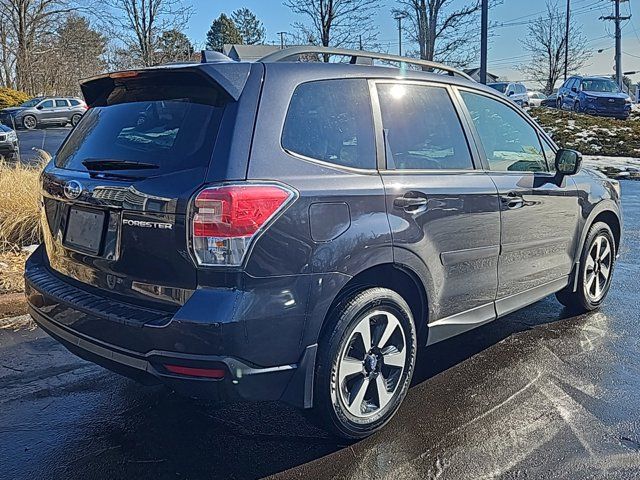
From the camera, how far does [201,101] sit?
2.68m

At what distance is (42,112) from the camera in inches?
1206

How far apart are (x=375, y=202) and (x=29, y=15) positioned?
4183 cm

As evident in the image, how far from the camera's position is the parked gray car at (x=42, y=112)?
30.2 meters

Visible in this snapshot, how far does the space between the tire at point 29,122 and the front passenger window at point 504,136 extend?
31.1 metres

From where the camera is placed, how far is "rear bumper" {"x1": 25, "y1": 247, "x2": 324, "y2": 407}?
241cm

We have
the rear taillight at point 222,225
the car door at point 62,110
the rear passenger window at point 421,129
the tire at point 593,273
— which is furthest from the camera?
the car door at point 62,110

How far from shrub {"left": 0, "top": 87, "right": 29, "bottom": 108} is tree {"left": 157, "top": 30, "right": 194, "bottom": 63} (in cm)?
1913

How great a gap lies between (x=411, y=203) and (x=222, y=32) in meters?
55.6

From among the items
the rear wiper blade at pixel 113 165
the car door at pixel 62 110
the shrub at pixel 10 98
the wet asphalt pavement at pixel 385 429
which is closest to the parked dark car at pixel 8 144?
the wet asphalt pavement at pixel 385 429

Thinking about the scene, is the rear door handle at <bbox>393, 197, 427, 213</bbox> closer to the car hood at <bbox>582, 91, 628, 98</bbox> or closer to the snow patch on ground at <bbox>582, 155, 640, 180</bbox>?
the snow patch on ground at <bbox>582, 155, 640, 180</bbox>

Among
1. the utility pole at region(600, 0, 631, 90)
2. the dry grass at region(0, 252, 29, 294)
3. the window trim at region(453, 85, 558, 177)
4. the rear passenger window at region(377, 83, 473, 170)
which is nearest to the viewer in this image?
the rear passenger window at region(377, 83, 473, 170)

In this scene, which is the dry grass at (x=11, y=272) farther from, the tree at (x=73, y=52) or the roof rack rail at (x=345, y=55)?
the tree at (x=73, y=52)

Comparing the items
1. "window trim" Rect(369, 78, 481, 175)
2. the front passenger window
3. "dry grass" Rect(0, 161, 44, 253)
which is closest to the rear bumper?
"window trim" Rect(369, 78, 481, 175)

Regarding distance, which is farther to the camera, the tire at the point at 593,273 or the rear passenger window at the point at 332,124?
the tire at the point at 593,273
